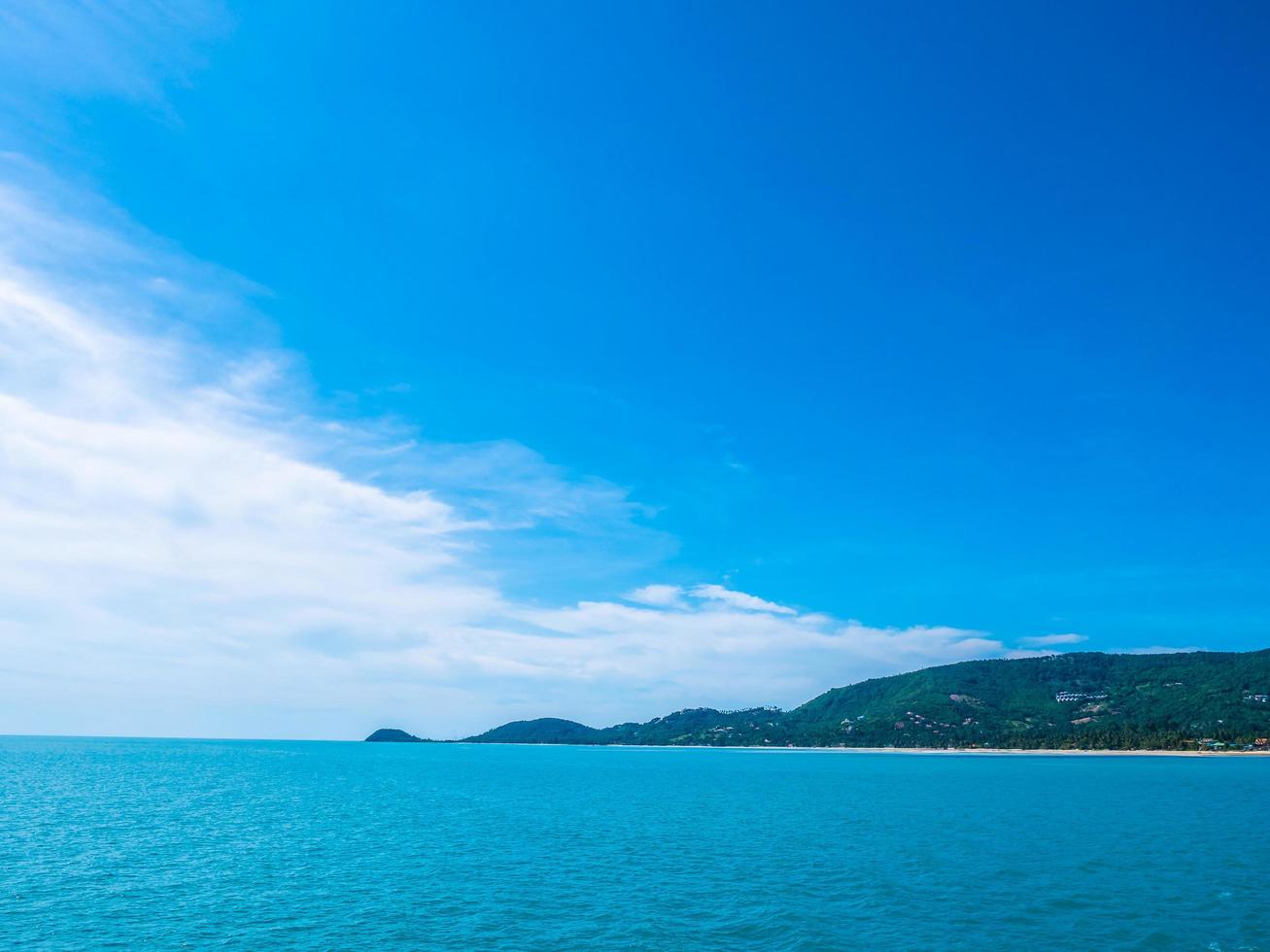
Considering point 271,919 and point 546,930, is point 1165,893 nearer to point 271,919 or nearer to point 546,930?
point 546,930

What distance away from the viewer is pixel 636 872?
2092 inches

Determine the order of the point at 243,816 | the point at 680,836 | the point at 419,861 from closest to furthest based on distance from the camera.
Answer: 1. the point at 419,861
2. the point at 680,836
3. the point at 243,816

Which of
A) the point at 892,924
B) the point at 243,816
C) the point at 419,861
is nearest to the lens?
the point at 892,924

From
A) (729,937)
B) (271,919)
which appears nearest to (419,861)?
(271,919)

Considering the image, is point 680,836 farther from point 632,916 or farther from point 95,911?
point 95,911

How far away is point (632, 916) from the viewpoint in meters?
41.0

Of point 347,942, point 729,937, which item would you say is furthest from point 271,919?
point 729,937

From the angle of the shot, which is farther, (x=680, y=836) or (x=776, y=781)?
(x=776, y=781)

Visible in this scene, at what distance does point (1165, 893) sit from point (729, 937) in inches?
1189

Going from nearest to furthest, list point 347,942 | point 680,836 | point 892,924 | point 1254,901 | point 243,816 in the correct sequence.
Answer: point 347,942 → point 892,924 → point 1254,901 → point 680,836 → point 243,816

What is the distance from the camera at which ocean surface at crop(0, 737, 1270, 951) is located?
37719 millimetres

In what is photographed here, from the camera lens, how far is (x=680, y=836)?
71438 millimetres

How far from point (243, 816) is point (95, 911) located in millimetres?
47569

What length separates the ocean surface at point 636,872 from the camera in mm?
37719
